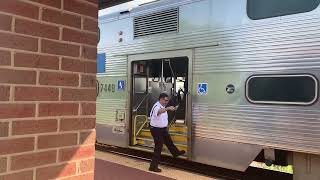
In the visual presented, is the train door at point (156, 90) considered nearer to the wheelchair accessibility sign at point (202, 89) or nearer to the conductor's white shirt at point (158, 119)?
the wheelchair accessibility sign at point (202, 89)

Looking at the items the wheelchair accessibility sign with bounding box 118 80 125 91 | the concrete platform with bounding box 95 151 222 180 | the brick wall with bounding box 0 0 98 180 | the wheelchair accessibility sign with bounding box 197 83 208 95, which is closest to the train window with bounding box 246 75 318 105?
the wheelchair accessibility sign with bounding box 197 83 208 95

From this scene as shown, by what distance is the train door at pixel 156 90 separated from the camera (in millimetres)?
7129

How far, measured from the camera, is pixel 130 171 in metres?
6.67

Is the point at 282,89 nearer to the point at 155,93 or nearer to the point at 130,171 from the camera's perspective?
the point at 130,171

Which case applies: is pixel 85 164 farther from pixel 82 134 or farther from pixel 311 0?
pixel 311 0

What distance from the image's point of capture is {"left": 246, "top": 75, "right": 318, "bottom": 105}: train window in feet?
16.4

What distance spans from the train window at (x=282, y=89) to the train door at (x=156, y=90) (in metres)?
1.27

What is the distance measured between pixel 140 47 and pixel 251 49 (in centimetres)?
250

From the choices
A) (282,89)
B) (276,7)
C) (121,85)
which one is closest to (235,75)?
(282,89)

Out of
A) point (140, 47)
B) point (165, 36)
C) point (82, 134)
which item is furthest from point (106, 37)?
point (82, 134)

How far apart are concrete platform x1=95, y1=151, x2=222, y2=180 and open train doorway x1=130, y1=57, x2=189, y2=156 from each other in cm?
41

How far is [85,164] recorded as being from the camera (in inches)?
83.0

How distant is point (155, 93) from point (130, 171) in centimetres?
254

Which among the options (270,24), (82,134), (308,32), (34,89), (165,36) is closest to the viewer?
(34,89)
